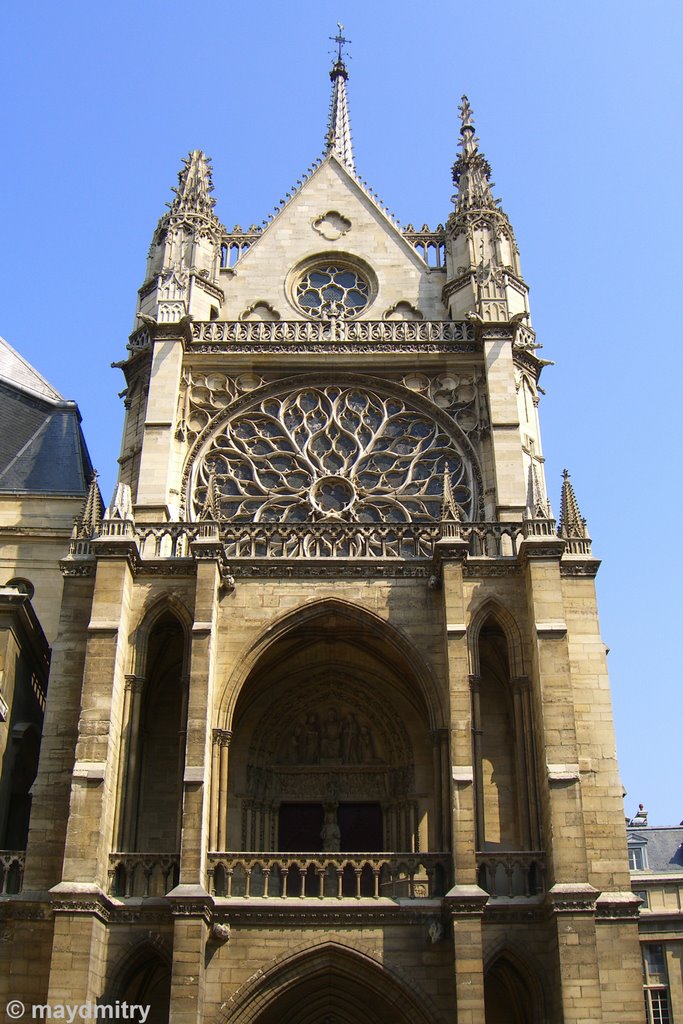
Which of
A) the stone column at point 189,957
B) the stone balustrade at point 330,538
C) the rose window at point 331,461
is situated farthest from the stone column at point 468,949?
the rose window at point 331,461

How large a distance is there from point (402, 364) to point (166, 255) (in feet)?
18.2

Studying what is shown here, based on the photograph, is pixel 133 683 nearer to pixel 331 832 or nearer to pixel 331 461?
pixel 331 832

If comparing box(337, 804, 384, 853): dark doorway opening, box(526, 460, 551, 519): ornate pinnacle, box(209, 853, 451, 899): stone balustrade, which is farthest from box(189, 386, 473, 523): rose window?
box(209, 853, 451, 899): stone balustrade

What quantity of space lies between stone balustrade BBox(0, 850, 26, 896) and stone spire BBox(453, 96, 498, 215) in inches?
609

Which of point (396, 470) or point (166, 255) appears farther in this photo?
point (166, 255)

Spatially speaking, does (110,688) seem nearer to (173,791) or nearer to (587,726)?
(173,791)

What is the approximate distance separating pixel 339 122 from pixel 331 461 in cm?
1231

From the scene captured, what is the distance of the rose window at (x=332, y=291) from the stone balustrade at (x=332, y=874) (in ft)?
38.7

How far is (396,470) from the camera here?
829 inches

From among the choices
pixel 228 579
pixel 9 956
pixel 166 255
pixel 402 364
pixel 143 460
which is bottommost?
pixel 9 956

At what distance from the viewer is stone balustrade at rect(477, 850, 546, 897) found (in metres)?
15.0

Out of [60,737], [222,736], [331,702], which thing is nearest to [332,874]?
[222,736]

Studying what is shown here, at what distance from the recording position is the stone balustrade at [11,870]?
1580 cm

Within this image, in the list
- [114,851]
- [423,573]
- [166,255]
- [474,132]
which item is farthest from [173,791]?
[474,132]
